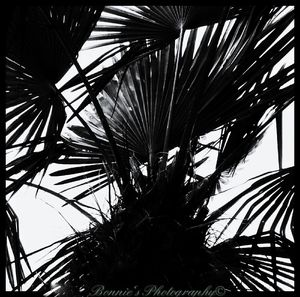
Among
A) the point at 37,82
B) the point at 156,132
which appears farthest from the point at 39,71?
the point at 156,132

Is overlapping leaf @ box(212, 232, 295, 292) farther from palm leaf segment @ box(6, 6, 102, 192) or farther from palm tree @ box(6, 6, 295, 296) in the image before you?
palm leaf segment @ box(6, 6, 102, 192)

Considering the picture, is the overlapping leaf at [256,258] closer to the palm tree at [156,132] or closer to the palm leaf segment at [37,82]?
the palm tree at [156,132]

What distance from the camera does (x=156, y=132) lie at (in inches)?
89.8

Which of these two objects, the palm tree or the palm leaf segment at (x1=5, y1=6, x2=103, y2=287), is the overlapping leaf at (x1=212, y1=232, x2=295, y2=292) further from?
the palm leaf segment at (x1=5, y1=6, x2=103, y2=287)

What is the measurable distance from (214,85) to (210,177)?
46cm

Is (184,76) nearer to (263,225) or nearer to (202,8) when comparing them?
(202,8)

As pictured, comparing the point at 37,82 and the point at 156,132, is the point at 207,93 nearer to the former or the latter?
the point at 156,132

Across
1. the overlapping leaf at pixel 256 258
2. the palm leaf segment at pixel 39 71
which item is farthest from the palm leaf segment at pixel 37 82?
the overlapping leaf at pixel 256 258

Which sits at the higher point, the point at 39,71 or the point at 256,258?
the point at 39,71

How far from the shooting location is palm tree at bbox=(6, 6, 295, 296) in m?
1.63

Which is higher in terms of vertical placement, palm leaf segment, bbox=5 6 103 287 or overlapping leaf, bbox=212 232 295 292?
palm leaf segment, bbox=5 6 103 287

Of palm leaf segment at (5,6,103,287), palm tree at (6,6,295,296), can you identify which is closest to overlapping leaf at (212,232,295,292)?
palm tree at (6,6,295,296)

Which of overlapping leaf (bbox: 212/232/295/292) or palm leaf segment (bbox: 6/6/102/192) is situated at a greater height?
palm leaf segment (bbox: 6/6/102/192)

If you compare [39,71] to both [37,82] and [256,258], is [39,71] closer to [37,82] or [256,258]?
[37,82]
